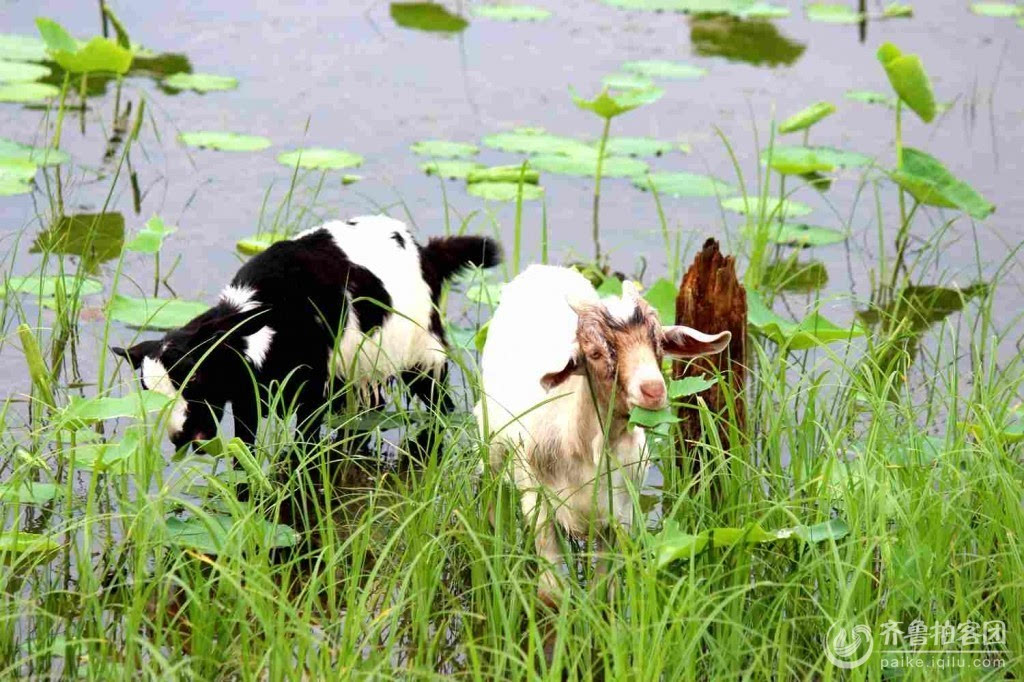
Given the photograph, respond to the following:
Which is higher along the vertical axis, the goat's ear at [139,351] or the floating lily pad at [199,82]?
the floating lily pad at [199,82]

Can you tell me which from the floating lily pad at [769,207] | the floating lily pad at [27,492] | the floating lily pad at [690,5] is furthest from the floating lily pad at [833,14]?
the floating lily pad at [27,492]

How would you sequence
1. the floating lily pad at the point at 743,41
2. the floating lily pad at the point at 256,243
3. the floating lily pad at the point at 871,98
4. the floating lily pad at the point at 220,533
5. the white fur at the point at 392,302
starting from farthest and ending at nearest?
the floating lily pad at the point at 743,41
the floating lily pad at the point at 871,98
the floating lily pad at the point at 256,243
the white fur at the point at 392,302
the floating lily pad at the point at 220,533

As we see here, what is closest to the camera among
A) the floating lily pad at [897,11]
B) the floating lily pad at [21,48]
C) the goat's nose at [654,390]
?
the goat's nose at [654,390]

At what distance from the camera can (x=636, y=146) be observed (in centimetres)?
759

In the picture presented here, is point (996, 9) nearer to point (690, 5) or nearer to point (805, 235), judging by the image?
point (690, 5)

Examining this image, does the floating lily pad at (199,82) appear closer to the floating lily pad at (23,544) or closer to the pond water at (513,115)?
the pond water at (513,115)

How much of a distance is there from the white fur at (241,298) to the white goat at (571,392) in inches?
31.2

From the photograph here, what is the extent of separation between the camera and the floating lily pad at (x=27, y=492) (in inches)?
144

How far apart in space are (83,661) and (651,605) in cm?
147

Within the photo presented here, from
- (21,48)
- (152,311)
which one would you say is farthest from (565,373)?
(21,48)

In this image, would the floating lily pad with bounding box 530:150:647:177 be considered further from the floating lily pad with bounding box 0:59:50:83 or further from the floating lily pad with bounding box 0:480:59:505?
the floating lily pad with bounding box 0:480:59:505

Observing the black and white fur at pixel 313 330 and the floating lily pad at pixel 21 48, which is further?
the floating lily pad at pixel 21 48

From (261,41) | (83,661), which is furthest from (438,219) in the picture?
(83,661)

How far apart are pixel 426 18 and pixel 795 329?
19.7ft
